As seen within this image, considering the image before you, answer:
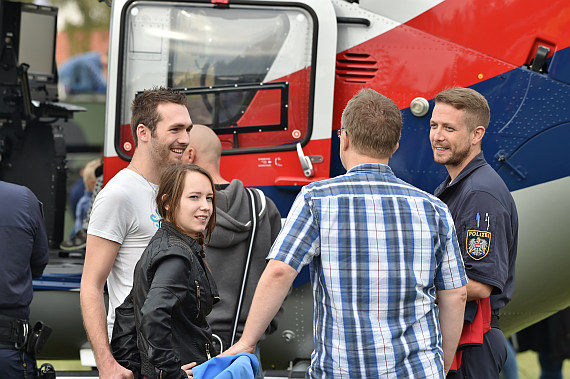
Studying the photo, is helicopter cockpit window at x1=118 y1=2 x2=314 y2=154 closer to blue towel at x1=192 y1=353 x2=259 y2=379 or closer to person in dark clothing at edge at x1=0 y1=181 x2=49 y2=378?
person in dark clothing at edge at x1=0 y1=181 x2=49 y2=378

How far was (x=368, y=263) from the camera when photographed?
2.27 m

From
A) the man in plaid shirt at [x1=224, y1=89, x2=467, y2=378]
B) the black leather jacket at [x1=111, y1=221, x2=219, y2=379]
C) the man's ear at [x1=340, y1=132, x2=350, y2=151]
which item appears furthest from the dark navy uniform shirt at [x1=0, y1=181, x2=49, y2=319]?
the man's ear at [x1=340, y1=132, x2=350, y2=151]

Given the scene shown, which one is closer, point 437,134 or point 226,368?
point 226,368

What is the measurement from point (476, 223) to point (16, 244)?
6.51 ft

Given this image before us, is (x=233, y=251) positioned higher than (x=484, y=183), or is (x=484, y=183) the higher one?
(x=484, y=183)

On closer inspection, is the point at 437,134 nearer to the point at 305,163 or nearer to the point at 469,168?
the point at 469,168

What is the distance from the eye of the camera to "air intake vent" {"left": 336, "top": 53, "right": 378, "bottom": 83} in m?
4.34

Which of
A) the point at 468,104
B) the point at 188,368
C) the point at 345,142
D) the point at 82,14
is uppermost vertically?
the point at 82,14

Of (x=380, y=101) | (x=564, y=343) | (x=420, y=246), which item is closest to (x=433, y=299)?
(x=420, y=246)

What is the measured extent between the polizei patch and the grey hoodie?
3.14 feet

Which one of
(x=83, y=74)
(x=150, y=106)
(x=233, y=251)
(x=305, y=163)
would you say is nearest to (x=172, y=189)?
(x=150, y=106)

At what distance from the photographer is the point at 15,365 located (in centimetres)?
328

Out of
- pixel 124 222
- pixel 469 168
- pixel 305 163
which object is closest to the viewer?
pixel 124 222

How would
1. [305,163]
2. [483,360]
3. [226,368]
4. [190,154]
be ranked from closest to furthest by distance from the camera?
[226,368] → [483,360] → [190,154] → [305,163]
